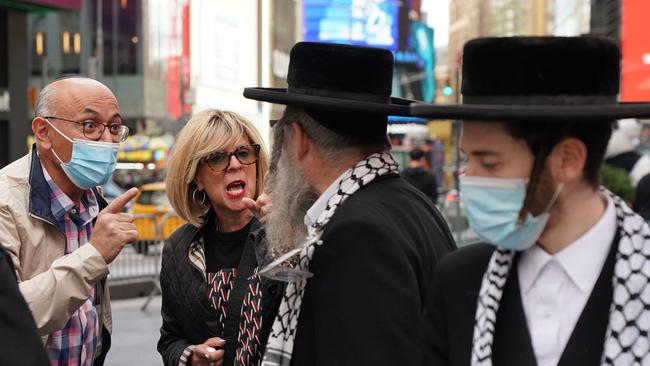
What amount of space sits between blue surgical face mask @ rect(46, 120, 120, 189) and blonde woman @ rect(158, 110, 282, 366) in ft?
0.91

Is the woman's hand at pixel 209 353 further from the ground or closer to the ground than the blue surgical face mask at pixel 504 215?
closer to the ground

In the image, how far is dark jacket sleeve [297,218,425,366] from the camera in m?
2.91

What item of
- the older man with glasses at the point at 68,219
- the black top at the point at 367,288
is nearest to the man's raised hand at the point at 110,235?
the older man with glasses at the point at 68,219

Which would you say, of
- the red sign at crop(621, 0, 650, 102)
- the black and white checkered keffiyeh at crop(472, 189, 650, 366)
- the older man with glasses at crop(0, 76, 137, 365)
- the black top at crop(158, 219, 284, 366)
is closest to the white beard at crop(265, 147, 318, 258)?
the black top at crop(158, 219, 284, 366)

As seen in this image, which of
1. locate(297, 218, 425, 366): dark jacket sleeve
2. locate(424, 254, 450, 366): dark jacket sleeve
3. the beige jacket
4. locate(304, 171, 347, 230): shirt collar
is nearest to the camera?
locate(424, 254, 450, 366): dark jacket sleeve

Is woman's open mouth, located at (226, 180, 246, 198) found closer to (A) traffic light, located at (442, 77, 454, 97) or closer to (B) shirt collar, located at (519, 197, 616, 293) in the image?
(B) shirt collar, located at (519, 197, 616, 293)

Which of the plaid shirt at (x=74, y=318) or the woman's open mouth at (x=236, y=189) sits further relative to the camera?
the woman's open mouth at (x=236, y=189)

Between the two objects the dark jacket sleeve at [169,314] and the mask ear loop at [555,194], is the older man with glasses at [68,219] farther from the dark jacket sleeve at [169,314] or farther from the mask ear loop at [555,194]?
the mask ear loop at [555,194]

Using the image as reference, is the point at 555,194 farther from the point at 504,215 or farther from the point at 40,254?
the point at 40,254

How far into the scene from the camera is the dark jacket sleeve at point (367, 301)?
2.91m

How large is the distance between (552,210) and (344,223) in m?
0.75

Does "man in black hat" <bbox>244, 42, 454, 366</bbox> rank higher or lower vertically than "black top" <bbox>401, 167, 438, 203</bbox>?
higher

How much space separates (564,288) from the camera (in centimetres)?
242

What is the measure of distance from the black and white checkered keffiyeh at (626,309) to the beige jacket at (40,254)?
77.3 inches
